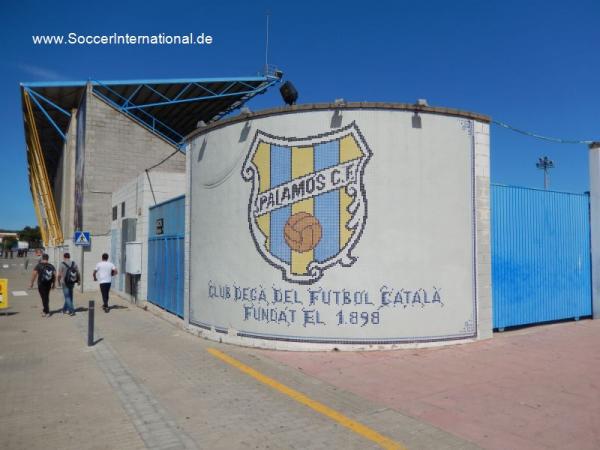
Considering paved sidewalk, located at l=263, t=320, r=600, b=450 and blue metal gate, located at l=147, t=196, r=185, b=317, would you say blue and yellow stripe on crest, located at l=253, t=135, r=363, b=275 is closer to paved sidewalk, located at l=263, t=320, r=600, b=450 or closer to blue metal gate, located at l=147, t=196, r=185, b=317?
paved sidewalk, located at l=263, t=320, r=600, b=450

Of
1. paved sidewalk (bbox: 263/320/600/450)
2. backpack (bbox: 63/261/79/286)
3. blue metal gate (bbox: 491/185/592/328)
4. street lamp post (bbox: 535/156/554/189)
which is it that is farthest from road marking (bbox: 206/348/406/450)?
street lamp post (bbox: 535/156/554/189)

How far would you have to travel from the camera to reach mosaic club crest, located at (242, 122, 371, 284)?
8547mm

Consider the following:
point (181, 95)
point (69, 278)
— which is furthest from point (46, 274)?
point (181, 95)

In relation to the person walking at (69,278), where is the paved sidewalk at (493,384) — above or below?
below

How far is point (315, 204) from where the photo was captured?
8.64 metres

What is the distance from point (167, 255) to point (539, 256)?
979cm

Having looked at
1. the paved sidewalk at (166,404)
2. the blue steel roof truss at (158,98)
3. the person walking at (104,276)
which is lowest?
the paved sidewalk at (166,404)

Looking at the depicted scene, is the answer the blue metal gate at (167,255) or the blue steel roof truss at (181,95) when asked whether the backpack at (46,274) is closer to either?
the blue metal gate at (167,255)

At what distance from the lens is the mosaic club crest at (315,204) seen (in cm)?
855

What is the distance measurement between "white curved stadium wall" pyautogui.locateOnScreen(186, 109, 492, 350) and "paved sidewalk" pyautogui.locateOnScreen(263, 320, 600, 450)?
1.97ft

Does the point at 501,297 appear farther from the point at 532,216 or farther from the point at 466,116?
the point at 466,116

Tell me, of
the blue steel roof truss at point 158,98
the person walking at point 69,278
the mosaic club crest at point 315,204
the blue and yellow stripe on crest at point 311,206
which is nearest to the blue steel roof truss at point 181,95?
the blue steel roof truss at point 158,98

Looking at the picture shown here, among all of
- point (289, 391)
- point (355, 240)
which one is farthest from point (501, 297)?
point (289, 391)

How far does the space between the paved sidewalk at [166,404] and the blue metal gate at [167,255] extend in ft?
8.90
